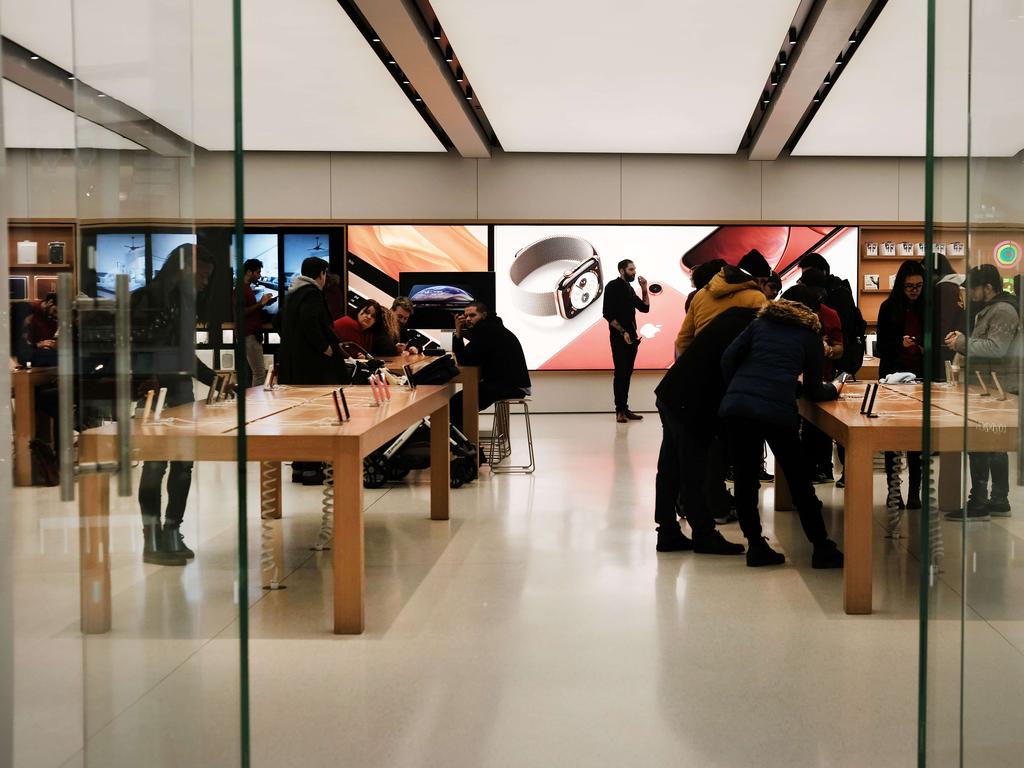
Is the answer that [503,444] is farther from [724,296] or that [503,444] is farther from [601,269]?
[601,269]

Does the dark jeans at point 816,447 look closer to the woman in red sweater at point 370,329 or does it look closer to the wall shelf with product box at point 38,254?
the woman in red sweater at point 370,329

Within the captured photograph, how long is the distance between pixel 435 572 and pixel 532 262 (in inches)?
312

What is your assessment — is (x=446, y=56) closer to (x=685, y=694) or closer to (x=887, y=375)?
(x=887, y=375)

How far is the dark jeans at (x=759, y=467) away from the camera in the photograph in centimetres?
492

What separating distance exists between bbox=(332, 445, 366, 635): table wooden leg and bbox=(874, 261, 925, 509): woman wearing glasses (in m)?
3.08

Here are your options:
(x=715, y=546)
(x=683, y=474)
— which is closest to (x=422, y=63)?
(x=683, y=474)

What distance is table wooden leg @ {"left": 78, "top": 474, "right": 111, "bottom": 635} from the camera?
184 centimetres

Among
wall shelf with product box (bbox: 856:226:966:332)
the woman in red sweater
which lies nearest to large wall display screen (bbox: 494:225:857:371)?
wall shelf with product box (bbox: 856:226:966:332)

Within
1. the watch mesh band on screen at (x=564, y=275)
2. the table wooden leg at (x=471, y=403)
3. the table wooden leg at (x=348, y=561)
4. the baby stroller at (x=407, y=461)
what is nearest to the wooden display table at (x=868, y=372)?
the table wooden leg at (x=471, y=403)

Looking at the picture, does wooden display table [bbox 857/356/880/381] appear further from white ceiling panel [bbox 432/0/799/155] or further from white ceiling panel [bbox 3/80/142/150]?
white ceiling panel [bbox 3/80/142/150]

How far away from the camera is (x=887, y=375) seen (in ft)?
22.0

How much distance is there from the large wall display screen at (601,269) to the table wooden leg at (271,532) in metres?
6.59

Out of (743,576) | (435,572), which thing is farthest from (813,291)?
(435,572)

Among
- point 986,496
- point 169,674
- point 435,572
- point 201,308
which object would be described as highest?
point 201,308
